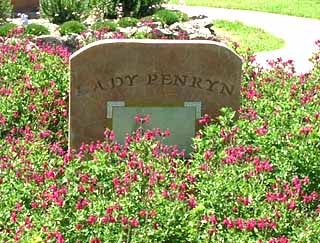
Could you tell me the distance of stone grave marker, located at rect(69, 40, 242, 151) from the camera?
5.67 meters

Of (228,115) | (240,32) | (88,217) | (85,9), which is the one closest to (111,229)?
(88,217)

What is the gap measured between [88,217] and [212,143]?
1354 mm

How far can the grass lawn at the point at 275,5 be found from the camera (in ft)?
56.8

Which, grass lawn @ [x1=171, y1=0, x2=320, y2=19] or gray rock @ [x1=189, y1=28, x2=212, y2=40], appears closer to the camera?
gray rock @ [x1=189, y1=28, x2=212, y2=40]

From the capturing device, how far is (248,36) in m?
13.7

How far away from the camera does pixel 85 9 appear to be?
12312mm

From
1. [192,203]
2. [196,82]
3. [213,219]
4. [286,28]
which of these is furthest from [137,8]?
[213,219]

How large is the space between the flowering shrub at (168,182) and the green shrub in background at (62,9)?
6008 millimetres

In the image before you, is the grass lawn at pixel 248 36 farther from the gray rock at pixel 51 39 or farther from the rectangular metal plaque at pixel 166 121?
the rectangular metal plaque at pixel 166 121

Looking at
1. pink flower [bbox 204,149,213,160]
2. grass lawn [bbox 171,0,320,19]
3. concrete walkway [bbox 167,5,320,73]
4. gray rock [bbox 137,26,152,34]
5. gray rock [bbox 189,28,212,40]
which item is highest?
pink flower [bbox 204,149,213,160]

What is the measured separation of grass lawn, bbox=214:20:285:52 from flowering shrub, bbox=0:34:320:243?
675cm

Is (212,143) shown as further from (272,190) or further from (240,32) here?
(240,32)

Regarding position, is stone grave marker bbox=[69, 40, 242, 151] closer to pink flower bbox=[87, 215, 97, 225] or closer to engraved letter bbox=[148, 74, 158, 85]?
engraved letter bbox=[148, 74, 158, 85]

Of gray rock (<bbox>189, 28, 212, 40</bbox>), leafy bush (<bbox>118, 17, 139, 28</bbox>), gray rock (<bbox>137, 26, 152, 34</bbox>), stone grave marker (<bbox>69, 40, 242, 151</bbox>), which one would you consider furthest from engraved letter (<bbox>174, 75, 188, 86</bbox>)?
leafy bush (<bbox>118, 17, 139, 28</bbox>)
